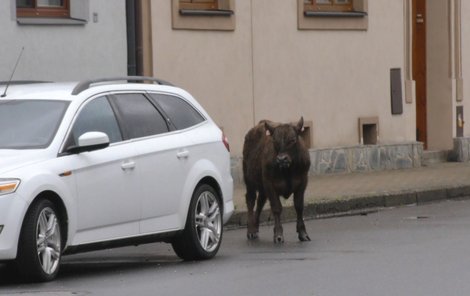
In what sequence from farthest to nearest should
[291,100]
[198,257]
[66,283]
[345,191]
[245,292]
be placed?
[291,100] → [345,191] → [198,257] → [66,283] → [245,292]

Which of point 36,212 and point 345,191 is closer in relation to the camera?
point 36,212

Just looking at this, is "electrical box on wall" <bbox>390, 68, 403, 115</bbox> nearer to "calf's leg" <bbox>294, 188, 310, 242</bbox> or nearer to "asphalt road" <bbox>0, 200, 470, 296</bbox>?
"asphalt road" <bbox>0, 200, 470, 296</bbox>

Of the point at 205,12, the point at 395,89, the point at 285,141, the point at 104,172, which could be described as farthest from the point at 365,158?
the point at 104,172

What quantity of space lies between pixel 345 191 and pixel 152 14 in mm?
3627

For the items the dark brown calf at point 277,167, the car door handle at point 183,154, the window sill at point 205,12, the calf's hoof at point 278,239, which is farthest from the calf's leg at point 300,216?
the window sill at point 205,12

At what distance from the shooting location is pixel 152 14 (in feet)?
72.0

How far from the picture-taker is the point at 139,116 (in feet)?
44.4

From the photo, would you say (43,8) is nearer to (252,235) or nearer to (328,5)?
(252,235)

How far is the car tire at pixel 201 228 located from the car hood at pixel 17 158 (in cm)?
209

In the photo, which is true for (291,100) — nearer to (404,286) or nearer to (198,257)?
(198,257)

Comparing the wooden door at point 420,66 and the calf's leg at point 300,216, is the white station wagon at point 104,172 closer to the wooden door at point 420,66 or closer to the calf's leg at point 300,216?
the calf's leg at point 300,216

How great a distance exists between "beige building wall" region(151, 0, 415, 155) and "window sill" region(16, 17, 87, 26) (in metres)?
1.49

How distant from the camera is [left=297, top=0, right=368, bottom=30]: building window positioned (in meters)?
24.8

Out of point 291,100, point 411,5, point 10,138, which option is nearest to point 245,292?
point 10,138
